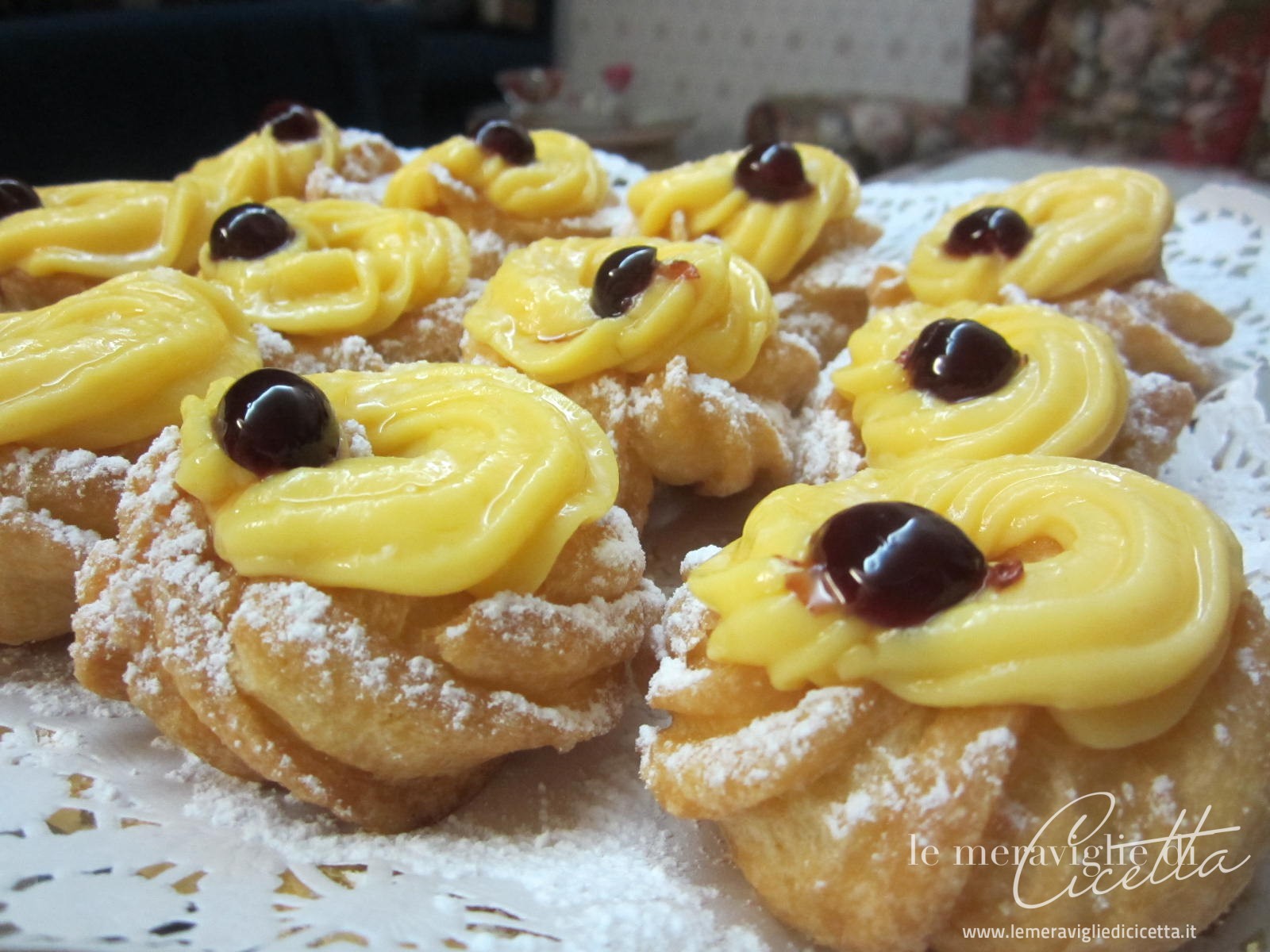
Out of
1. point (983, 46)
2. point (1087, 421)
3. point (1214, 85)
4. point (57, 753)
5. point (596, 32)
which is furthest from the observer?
point (596, 32)

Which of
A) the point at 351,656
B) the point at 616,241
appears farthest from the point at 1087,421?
the point at 351,656

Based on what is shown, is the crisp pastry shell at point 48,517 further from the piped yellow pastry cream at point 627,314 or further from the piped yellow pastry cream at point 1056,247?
the piped yellow pastry cream at point 1056,247

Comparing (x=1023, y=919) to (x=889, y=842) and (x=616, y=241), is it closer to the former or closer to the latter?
(x=889, y=842)

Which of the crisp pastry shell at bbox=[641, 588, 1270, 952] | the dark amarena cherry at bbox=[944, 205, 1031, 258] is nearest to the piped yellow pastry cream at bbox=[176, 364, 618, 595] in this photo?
the crisp pastry shell at bbox=[641, 588, 1270, 952]

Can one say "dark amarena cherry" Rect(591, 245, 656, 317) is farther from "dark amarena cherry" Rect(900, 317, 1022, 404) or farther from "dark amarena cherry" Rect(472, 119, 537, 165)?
"dark amarena cherry" Rect(472, 119, 537, 165)

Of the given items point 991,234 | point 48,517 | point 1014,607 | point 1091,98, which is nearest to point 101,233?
point 48,517
